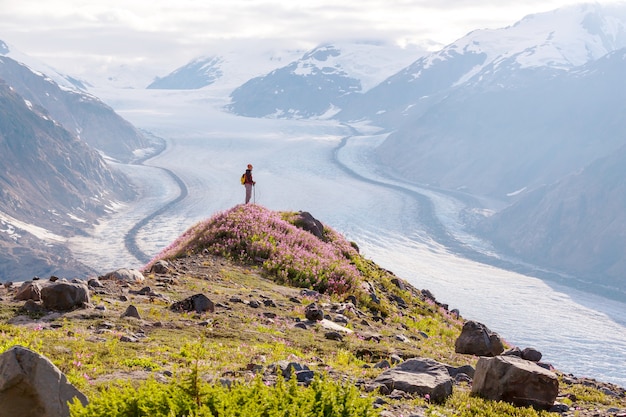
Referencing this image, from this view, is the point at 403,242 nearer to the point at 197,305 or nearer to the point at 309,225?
the point at 309,225

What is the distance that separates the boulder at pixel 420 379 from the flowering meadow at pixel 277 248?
1314 centimetres

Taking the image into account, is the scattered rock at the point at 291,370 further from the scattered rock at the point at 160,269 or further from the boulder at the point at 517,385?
the scattered rock at the point at 160,269

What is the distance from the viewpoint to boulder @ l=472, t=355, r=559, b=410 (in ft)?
34.7

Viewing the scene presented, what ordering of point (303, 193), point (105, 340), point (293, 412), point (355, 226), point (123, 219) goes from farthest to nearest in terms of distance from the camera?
point (123, 219), point (303, 193), point (355, 226), point (105, 340), point (293, 412)

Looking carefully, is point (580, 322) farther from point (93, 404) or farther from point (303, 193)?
point (93, 404)

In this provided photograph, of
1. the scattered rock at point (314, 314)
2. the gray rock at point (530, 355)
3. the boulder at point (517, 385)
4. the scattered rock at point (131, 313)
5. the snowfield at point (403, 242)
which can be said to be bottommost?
the snowfield at point (403, 242)

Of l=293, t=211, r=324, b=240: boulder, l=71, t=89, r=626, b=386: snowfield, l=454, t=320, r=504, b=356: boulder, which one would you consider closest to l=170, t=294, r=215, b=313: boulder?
l=454, t=320, r=504, b=356: boulder

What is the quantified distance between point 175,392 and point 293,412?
1.16 metres

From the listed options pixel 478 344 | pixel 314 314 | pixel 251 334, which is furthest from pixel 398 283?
pixel 251 334

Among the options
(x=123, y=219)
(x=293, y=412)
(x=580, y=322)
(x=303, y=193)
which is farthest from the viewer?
(x=123, y=219)

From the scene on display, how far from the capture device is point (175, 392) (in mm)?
6934

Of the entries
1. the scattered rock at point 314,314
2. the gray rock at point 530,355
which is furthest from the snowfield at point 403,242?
the gray rock at point 530,355

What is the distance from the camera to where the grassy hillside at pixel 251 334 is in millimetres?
7070

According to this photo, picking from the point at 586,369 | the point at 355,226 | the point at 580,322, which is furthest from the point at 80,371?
the point at 355,226
